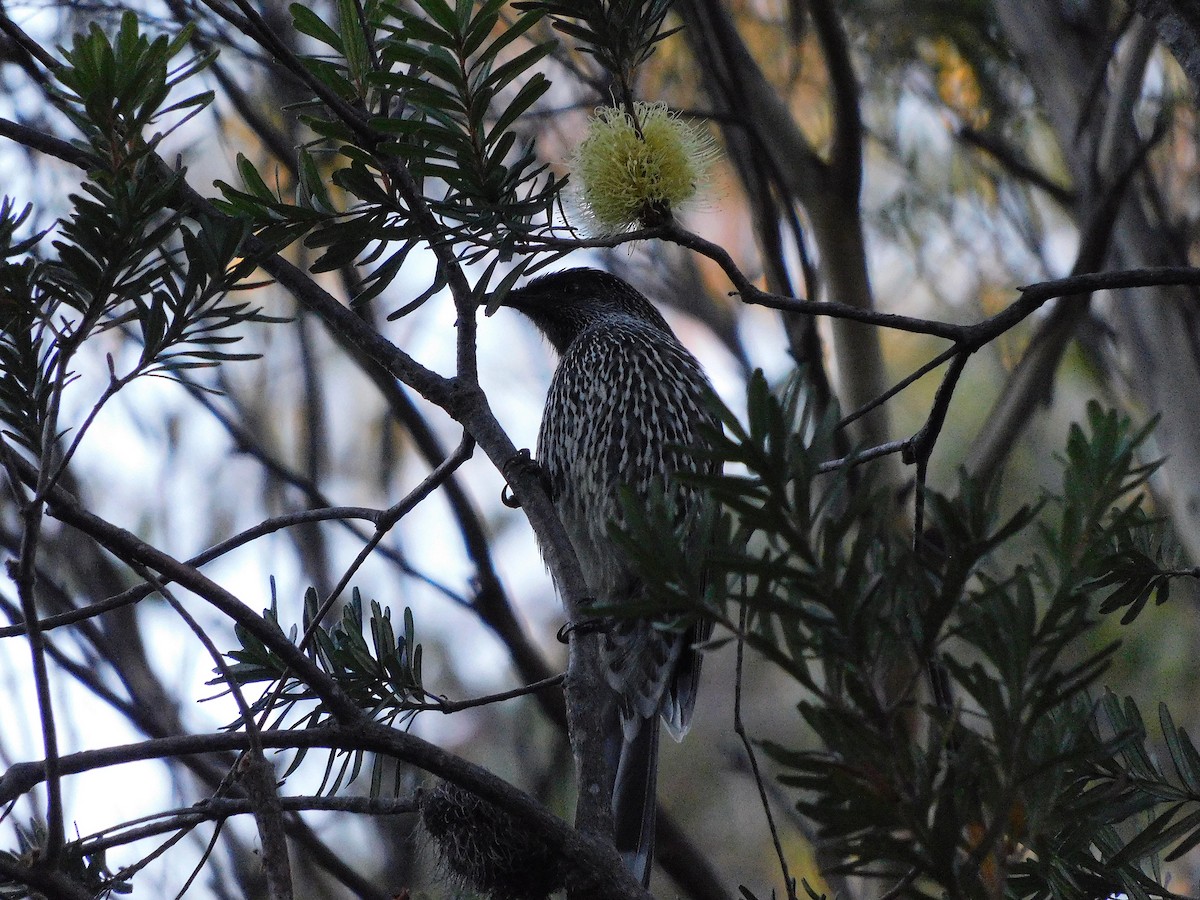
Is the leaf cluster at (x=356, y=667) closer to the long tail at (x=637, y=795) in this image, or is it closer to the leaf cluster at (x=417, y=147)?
the leaf cluster at (x=417, y=147)

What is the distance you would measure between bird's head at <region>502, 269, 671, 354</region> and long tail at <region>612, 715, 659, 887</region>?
125cm

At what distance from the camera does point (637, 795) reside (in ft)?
8.49

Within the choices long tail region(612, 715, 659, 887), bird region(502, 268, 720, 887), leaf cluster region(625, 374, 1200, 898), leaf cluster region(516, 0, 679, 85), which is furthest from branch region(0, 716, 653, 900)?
bird region(502, 268, 720, 887)

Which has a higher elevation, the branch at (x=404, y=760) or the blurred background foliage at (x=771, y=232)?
the blurred background foliage at (x=771, y=232)

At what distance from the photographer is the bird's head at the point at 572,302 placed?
11.8 ft

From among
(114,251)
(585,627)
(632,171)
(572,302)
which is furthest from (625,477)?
(114,251)

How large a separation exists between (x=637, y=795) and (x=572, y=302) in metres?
1.60

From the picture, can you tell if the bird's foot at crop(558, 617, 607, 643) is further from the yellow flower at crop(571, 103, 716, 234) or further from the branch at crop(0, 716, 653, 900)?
the yellow flower at crop(571, 103, 716, 234)

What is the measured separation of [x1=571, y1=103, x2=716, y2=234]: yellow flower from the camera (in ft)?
4.84

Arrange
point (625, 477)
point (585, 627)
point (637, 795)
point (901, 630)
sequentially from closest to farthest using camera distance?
point (901, 630) < point (585, 627) < point (637, 795) < point (625, 477)

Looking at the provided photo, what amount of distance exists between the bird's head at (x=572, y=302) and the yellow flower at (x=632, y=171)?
2.01 metres

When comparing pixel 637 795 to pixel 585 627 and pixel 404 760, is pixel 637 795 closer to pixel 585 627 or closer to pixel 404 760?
pixel 585 627

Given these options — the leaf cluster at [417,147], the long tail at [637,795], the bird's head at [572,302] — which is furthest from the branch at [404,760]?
the bird's head at [572,302]

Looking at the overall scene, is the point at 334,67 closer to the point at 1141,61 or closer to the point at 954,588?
the point at 954,588
